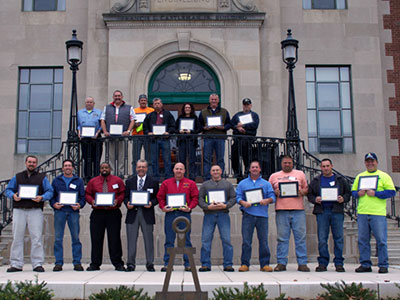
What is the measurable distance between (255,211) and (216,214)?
2.38ft

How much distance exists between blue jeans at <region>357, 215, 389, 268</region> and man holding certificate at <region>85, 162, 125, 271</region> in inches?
174

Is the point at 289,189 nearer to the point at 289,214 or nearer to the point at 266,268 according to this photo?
the point at 289,214

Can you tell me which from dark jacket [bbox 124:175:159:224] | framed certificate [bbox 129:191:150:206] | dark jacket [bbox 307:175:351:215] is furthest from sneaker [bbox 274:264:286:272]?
framed certificate [bbox 129:191:150:206]

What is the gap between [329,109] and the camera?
1719 centimetres

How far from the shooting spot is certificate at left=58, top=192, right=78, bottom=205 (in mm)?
9984

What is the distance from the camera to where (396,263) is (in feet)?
36.9

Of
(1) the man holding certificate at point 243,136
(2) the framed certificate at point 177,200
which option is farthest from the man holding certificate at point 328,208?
(1) the man holding certificate at point 243,136

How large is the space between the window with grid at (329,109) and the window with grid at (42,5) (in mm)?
8409

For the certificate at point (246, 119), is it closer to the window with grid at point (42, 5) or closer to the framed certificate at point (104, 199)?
the framed certificate at point (104, 199)

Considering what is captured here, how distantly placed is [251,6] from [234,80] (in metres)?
2.42

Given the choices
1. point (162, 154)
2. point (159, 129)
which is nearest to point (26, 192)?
point (162, 154)

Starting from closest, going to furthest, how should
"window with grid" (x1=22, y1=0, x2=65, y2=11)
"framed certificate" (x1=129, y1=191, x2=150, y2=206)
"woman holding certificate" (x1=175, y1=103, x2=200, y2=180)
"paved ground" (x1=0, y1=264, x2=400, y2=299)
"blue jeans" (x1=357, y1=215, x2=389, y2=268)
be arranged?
"paved ground" (x1=0, y1=264, x2=400, y2=299) < "blue jeans" (x1=357, y1=215, x2=389, y2=268) < "framed certificate" (x1=129, y1=191, x2=150, y2=206) < "woman holding certificate" (x1=175, y1=103, x2=200, y2=180) < "window with grid" (x1=22, y1=0, x2=65, y2=11)

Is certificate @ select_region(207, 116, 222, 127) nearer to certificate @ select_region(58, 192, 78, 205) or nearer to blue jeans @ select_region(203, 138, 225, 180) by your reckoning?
blue jeans @ select_region(203, 138, 225, 180)

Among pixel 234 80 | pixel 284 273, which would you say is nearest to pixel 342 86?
pixel 234 80
